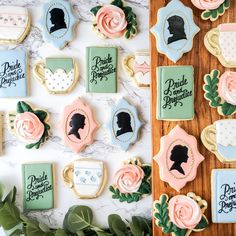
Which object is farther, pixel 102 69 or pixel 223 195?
pixel 102 69

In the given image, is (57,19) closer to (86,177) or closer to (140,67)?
(140,67)

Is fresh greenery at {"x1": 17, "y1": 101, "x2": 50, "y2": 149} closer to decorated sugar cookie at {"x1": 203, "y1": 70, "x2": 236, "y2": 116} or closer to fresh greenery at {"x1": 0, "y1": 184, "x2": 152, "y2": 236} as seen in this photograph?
fresh greenery at {"x1": 0, "y1": 184, "x2": 152, "y2": 236}

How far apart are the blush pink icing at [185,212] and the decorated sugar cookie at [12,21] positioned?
0.81 meters

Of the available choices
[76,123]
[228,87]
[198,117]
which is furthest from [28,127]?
[228,87]

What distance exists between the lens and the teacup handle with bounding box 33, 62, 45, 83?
1.44 meters

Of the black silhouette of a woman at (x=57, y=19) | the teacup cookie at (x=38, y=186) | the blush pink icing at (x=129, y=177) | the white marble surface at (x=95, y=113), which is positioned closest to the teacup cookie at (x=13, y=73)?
the white marble surface at (x=95, y=113)

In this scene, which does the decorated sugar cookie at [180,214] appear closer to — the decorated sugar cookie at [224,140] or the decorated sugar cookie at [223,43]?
the decorated sugar cookie at [224,140]

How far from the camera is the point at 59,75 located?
144cm

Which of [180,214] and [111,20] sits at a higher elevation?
[111,20]

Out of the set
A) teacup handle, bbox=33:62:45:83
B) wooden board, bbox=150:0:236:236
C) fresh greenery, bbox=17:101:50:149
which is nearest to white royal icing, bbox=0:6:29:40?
teacup handle, bbox=33:62:45:83

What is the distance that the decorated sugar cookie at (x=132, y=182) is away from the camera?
142 centimetres

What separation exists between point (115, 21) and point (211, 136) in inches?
20.5

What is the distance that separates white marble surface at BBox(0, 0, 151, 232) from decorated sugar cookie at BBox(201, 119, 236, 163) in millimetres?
251

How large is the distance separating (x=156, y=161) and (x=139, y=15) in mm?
529
